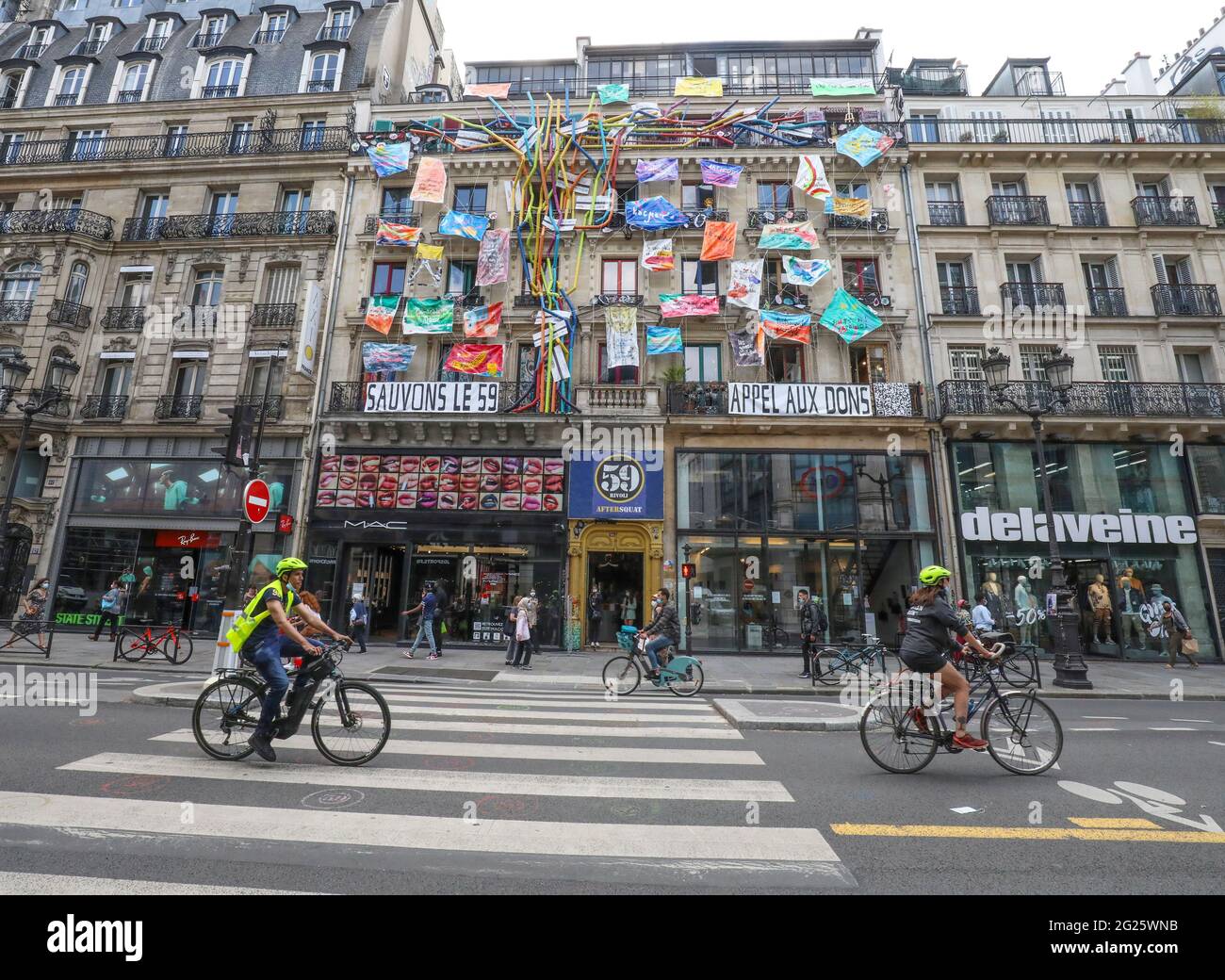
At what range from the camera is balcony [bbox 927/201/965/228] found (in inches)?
830

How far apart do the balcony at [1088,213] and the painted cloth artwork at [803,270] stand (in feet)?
31.4

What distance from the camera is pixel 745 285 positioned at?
19.8 m

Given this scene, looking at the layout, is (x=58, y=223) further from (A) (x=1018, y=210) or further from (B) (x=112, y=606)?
(A) (x=1018, y=210)

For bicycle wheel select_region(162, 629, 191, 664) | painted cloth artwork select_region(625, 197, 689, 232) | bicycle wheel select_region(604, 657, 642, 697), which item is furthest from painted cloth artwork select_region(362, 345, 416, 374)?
bicycle wheel select_region(604, 657, 642, 697)

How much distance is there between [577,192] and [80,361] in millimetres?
19133

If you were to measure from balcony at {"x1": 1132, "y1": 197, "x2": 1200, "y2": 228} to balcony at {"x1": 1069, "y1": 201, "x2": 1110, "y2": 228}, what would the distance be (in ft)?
3.41

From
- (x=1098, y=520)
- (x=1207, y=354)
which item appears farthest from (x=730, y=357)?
(x=1207, y=354)

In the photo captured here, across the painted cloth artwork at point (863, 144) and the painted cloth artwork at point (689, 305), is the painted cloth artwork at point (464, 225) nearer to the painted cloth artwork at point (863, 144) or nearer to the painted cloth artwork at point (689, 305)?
the painted cloth artwork at point (689, 305)

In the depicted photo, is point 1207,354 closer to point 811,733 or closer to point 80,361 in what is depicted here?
point 811,733

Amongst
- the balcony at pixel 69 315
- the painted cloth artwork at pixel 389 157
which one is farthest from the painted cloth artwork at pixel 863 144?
the balcony at pixel 69 315

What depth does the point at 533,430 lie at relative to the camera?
19.3 meters

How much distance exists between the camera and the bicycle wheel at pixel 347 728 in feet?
18.5

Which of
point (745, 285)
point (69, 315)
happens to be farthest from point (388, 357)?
point (745, 285)

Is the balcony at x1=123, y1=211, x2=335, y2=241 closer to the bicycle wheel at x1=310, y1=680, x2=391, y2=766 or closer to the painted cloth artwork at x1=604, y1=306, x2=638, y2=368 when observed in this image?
the painted cloth artwork at x1=604, y1=306, x2=638, y2=368
